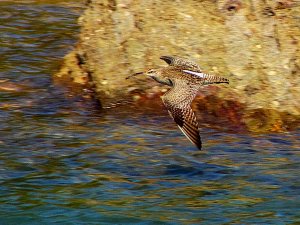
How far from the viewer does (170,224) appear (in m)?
8.06

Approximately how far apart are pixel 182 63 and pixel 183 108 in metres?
1.33

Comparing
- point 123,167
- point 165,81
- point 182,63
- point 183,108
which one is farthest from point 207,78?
point 123,167

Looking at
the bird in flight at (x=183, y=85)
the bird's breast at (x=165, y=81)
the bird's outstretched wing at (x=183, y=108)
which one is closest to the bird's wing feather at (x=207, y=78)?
the bird in flight at (x=183, y=85)

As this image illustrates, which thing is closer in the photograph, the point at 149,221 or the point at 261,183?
the point at 149,221

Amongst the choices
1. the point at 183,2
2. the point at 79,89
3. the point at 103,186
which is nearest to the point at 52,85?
the point at 79,89

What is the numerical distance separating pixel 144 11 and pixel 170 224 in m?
4.52

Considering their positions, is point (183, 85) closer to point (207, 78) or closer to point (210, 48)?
point (207, 78)

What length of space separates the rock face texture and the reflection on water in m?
0.46

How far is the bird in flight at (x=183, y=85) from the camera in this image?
31.4 ft

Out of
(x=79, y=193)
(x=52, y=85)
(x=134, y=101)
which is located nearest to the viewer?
(x=79, y=193)

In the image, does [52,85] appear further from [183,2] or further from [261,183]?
[261,183]

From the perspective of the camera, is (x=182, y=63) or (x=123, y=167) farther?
(x=182, y=63)

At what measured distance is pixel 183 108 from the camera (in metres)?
9.82

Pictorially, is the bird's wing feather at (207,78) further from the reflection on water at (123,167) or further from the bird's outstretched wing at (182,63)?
the reflection on water at (123,167)
